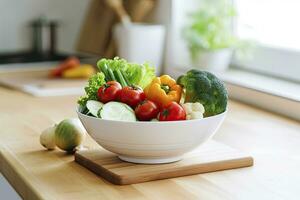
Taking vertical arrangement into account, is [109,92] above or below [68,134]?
above

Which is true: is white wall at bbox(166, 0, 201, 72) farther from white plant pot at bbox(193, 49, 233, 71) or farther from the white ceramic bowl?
the white ceramic bowl

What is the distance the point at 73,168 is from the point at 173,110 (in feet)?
0.81

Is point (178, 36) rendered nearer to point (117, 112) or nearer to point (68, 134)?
point (68, 134)

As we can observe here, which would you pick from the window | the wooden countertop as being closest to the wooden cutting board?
the wooden countertop

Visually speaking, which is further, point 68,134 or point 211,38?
point 211,38

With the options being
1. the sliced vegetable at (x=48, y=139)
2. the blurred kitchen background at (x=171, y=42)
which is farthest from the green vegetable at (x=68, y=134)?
the blurred kitchen background at (x=171, y=42)

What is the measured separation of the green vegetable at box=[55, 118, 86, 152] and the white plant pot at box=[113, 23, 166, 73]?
0.97 metres

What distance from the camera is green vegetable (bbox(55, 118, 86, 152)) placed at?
1.28 meters

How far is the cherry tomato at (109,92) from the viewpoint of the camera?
117 centimetres

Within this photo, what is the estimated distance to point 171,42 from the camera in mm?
2289

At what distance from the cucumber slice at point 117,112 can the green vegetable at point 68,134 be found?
160mm

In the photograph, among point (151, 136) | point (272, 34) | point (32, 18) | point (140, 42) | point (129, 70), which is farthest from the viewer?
point (32, 18)

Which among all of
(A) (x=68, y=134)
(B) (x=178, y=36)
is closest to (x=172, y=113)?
(A) (x=68, y=134)

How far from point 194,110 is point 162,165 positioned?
0.41ft
